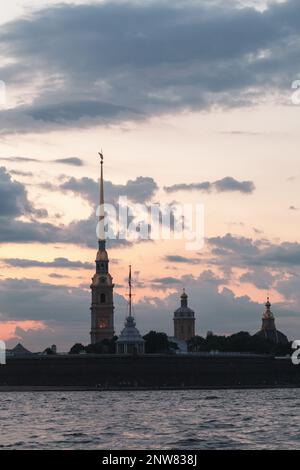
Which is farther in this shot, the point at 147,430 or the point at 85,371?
the point at 85,371

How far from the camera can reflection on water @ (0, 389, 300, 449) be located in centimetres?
6675

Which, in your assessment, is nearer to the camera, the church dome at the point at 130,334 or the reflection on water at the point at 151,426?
the reflection on water at the point at 151,426

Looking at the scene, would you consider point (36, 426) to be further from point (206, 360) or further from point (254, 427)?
point (206, 360)

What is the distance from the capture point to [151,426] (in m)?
81.4

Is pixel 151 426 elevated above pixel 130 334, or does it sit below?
below

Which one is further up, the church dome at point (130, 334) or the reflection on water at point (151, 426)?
the church dome at point (130, 334)

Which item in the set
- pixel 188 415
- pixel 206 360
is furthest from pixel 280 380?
pixel 188 415

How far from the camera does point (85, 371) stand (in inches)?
7111

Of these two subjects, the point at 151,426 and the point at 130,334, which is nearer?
the point at 151,426

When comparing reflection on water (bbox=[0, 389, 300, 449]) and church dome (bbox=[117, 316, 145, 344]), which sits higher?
church dome (bbox=[117, 316, 145, 344])

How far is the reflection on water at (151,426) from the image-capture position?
66750 millimetres
